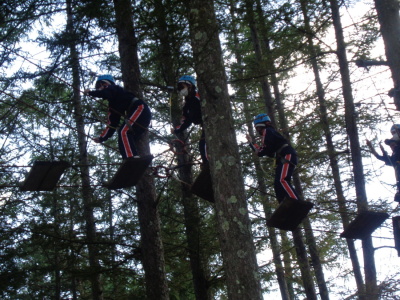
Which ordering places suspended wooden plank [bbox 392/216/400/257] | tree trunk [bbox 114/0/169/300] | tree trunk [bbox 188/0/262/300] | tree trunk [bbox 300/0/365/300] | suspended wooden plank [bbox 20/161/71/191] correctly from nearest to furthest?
tree trunk [bbox 188/0/262/300]
suspended wooden plank [bbox 20/161/71/191]
suspended wooden plank [bbox 392/216/400/257]
tree trunk [bbox 114/0/169/300]
tree trunk [bbox 300/0/365/300]

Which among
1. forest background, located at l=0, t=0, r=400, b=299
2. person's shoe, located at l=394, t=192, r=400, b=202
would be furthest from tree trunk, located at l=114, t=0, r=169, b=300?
person's shoe, located at l=394, t=192, r=400, b=202

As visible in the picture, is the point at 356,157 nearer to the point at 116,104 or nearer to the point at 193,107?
the point at 193,107

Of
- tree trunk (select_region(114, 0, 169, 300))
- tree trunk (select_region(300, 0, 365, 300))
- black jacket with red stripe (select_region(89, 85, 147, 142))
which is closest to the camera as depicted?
black jacket with red stripe (select_region(89, 85, 147, 142))

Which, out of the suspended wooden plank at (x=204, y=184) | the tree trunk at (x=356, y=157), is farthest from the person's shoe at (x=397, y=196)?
the suspended wooden plank at (x=204, y=184)

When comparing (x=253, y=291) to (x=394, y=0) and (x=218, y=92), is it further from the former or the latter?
(x=394, y=0)

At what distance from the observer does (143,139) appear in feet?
25.9

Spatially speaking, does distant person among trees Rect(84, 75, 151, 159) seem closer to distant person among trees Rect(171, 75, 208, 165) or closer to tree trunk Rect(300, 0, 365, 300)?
distant person among trees Rect(171, 75, 208, 165)

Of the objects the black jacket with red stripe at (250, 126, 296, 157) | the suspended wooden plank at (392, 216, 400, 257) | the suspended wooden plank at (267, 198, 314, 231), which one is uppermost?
the black jacket with red stripe at (250, 126, 296, 157)

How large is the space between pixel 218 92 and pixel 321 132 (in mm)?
7021

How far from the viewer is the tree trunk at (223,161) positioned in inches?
190

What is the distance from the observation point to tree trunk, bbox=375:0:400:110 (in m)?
7.02

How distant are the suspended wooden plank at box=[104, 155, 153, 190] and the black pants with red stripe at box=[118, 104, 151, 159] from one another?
0.85 feet

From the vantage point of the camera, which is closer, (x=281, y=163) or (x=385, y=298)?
(x=281, y=163)

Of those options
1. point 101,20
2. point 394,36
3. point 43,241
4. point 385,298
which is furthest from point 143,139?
point 385,298
